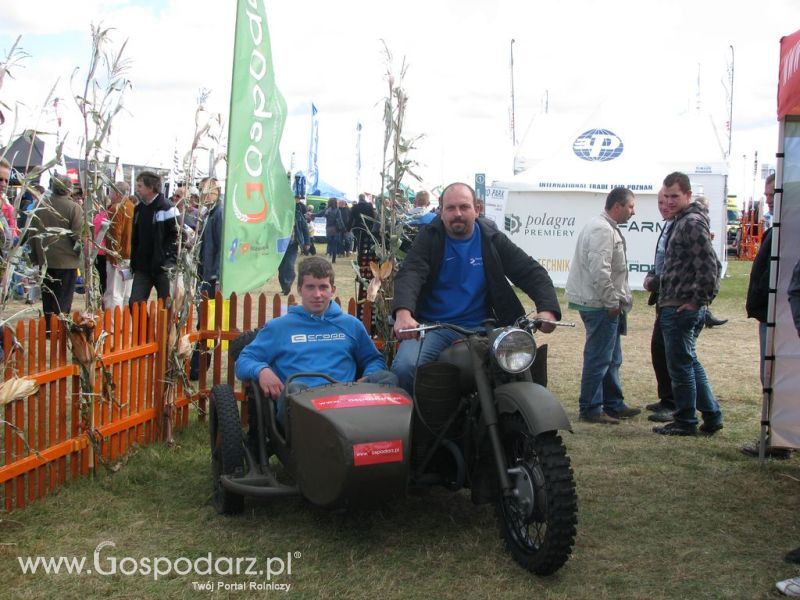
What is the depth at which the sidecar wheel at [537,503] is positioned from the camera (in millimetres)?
3441

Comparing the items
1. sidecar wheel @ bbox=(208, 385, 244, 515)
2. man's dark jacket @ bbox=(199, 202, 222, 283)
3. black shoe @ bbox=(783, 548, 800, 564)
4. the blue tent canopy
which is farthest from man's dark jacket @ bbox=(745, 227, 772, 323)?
the blue tent canopy

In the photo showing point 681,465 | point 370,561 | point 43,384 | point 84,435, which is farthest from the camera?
point 681,465

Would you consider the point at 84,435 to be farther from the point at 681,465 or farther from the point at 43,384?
the point at 681,465

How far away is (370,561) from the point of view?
383 cm

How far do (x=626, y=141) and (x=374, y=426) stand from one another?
14671 mm


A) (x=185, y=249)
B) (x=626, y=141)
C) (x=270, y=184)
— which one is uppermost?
(x=626, y=141)

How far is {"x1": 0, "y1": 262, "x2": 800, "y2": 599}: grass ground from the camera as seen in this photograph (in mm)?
3590

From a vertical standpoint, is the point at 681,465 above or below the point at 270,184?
below

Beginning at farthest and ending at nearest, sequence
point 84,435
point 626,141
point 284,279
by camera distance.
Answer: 1. point 626,141
2. point 284,279
3. point 84,435

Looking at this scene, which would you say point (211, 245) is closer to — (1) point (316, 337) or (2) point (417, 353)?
(1) point (316, 337)

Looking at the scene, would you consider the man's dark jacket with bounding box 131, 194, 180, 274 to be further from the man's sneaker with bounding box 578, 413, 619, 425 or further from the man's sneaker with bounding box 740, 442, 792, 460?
the man's sneaker with bounding box 740, 442, 792, 460

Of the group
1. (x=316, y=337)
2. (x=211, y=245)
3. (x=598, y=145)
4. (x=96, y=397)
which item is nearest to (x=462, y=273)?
(x=316, y=337)

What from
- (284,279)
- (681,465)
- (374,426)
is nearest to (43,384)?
(374,426)

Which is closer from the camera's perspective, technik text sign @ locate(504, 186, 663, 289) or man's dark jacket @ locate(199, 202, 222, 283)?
man's dark jacket @ locate(199, 202, 222, 283)
